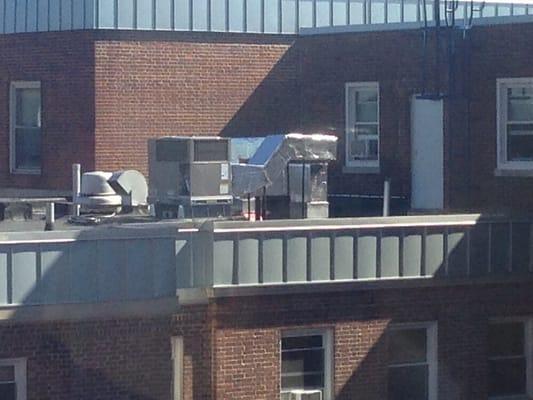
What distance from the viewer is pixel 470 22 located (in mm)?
25953

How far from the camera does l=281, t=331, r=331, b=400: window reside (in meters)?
20.1

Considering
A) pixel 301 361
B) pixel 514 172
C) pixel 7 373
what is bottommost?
pixel 301 361

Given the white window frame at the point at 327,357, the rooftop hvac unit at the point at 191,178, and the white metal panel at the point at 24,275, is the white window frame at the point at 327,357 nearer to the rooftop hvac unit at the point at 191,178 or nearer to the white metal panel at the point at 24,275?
the white metal panel at the point at 24,275

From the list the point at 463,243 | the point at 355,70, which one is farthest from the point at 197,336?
the point at 355,70

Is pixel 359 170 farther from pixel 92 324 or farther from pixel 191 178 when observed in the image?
pixel 92 324

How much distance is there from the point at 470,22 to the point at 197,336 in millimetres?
9512

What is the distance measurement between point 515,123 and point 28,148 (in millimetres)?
10806

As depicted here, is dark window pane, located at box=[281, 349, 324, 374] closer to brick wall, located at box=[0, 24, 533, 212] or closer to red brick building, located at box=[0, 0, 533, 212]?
red brick building, located at box=[0, 0, 533, 212]

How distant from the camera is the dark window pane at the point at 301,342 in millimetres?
20062

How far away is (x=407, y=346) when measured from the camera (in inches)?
822

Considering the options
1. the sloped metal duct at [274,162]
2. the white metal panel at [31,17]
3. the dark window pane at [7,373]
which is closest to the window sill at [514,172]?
the sloped metal duct at [274,162]

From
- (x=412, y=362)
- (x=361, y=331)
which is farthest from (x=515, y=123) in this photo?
(x=361, y=331)

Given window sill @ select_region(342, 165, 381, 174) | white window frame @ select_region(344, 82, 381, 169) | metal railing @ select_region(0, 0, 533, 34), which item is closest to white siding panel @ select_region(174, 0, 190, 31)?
metal railing @ select_region(0, 0, 533, 34)

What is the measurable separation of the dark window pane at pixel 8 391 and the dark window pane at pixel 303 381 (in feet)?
12.9
